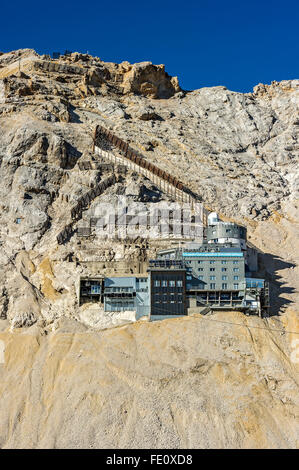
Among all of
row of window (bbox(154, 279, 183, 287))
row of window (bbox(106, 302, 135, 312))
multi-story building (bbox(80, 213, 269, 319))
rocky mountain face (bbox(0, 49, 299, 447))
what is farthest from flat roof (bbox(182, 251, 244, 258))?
row of window (bbox(106, 302, 135, 312))

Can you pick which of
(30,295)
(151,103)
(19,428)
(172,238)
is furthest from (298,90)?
(19,428)

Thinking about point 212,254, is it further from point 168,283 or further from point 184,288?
point 168,283

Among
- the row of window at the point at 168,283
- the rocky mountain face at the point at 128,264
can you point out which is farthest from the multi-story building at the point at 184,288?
the rocky mountain face at the point at 128,264

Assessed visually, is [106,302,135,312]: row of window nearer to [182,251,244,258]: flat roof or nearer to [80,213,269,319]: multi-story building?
[80,213,269,319]: multi-story building

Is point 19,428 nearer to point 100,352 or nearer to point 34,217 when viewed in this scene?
point 100,352

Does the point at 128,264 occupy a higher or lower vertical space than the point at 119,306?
higher

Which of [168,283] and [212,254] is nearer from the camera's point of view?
[168,283]

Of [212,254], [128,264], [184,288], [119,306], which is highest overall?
[212,254]

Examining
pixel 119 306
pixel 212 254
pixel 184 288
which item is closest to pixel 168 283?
pixel 184 288
